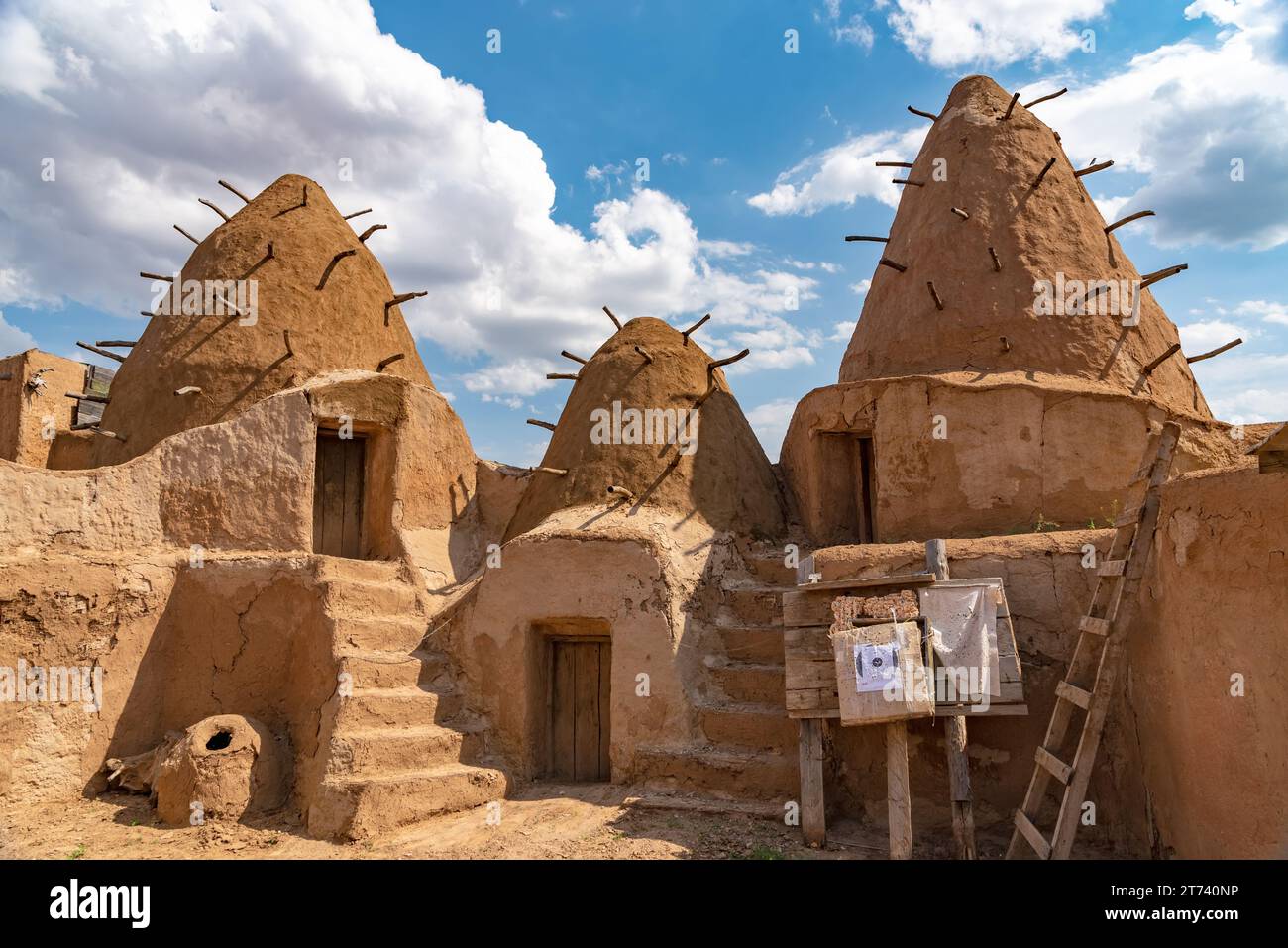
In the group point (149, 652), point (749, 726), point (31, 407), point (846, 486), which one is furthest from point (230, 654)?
point (846, 486)

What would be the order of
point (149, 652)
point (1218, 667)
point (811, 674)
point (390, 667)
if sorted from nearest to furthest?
point (1218, 667) → point (811, 674) → point (390, 667) → point (149, 652)

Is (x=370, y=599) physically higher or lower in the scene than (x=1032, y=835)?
higher

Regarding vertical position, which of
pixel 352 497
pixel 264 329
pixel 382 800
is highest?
pixel 264 329

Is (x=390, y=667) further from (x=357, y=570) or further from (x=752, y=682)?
(x=752, y=682)

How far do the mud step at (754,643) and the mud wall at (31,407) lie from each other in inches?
389

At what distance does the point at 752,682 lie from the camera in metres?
8.41

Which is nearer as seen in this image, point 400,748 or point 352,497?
point 400,748

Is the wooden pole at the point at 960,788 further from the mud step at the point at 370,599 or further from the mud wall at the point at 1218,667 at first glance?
the mud step at the point at 370,599

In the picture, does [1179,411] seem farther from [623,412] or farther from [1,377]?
[1,377]

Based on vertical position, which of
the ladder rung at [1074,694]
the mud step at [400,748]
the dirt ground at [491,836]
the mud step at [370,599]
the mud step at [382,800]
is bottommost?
the dirt ground at [491,836]

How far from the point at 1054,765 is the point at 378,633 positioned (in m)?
6.33

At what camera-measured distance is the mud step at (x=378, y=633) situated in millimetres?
8500

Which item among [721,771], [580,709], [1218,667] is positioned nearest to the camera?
[1218,667]

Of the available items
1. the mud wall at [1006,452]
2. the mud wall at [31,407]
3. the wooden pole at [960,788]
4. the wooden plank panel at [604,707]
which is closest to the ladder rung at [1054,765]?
the wooden pole at [960,788]
